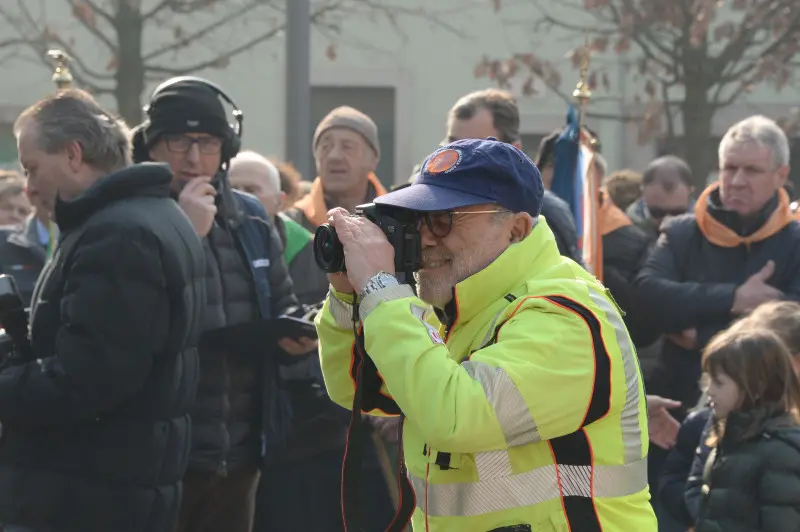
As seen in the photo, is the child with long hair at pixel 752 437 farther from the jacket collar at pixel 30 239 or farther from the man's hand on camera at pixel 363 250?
the jacket collar at pixel 30 239

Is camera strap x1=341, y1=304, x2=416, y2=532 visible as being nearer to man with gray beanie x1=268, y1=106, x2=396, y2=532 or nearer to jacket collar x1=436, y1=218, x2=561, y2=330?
jacket collar x1=436, y1=218, x2=561, y2=330

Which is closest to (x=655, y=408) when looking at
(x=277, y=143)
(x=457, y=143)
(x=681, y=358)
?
(x=681, y=358)

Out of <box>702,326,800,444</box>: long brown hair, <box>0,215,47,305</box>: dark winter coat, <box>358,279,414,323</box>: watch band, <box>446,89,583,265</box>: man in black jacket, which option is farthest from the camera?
<box>0,215,47,305</box>: dark winter coat

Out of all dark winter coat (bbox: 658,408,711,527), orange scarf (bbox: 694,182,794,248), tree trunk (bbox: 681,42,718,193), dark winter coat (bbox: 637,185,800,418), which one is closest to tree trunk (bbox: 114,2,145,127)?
tree trunk (bbox: 681,42,718,193)

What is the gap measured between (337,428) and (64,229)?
203 cm

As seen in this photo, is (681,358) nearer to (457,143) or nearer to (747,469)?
(747,469)

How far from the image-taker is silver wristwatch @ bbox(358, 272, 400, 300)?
266 centimetres

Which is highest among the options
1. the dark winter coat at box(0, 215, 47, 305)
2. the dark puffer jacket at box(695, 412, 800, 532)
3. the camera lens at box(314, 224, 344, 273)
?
the camera lens at box(314, 224, 344, 273)

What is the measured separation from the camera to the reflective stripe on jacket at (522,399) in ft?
8.33

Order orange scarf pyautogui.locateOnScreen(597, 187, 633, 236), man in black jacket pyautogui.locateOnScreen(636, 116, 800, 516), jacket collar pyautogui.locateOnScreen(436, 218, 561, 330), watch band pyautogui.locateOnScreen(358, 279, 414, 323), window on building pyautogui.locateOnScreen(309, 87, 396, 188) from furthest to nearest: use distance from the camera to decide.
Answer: window on building pyautogui.locateOnScreen(309, 87, 396, 188) → orange scarf pyautogui.locateOnScreen(597, 187, 633, 236) → man in black jacket pyautogui.locateOnScreen(636, 116, 800, 516) → jacket collar pyautogui.locateOnScreen(436, 218, 561, 330) → watch band pyautogui.locateOnScreen(358, 279, 414, 323)

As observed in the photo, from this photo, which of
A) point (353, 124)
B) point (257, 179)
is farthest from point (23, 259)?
point (353, 124)

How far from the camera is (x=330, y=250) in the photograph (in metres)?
2.77

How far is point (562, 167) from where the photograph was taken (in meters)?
6.21

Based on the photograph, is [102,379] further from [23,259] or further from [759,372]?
[23,259]
